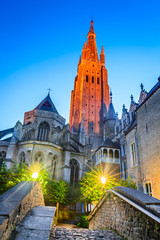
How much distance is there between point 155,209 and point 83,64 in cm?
5873

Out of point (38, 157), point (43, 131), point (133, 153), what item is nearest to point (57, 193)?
point (38, 157)

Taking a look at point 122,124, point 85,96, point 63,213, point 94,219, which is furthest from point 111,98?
point 94,219

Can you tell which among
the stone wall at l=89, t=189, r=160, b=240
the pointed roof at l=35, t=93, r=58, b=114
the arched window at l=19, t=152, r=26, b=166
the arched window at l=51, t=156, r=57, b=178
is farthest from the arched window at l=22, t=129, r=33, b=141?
the stone wall at l=89, t=189, r=160, b=240

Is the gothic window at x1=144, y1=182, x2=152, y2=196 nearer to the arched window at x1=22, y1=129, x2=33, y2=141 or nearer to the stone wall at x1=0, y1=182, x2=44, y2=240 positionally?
the stone wall at x1=0, y1=182, x2=44, y2=240

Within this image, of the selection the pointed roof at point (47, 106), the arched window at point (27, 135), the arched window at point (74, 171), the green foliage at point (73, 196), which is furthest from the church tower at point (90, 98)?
the green foliage at point (73, 196)

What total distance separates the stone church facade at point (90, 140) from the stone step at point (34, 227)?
10909 mm

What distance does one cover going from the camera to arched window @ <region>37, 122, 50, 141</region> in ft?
89.7

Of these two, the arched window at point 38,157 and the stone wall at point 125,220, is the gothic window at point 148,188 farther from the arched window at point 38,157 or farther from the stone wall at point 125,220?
the arched window at point 38,157

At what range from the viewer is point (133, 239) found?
479 centimetres

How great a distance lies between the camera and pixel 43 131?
27750 mm

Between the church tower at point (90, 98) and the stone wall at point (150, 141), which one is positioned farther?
the church tower at point (90, 98)

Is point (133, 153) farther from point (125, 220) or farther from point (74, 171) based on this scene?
point (125, 220)

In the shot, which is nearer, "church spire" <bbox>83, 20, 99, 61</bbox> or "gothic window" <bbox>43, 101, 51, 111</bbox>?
"gothic window" <bbox>43, 101, 51, 111</bbox>

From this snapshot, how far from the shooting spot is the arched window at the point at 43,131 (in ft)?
89.7
